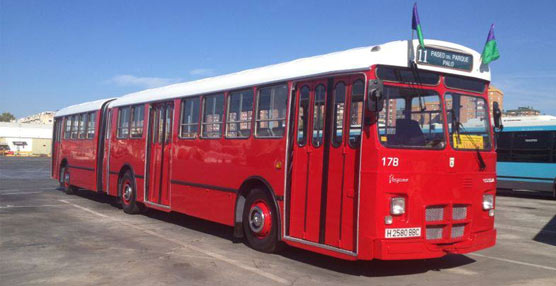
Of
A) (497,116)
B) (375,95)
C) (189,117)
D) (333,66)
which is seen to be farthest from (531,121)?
(375,95)

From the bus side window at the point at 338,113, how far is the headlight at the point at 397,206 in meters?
1.10

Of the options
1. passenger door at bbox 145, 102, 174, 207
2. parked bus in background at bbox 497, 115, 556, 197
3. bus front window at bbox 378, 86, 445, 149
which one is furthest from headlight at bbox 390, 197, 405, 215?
parked bus in background at bbox 497, 115, 556, 197

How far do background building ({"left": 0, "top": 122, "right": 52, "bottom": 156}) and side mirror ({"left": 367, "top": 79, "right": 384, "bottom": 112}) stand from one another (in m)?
93.0

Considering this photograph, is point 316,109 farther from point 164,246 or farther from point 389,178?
point 164,246

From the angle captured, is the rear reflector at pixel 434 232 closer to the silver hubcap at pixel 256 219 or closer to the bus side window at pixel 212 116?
the silver hubcap at pixel 256 219

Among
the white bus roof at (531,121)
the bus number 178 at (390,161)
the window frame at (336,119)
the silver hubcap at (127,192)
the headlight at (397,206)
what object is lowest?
the silver hubcap at (127,192)

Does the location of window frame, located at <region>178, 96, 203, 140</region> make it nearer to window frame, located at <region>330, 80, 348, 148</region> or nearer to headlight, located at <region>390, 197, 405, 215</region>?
window frame, located at <region>330, 80, 348, 148</region>

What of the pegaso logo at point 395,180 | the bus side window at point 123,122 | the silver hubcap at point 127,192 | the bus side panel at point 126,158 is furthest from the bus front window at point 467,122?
the bus side window at point 123,122

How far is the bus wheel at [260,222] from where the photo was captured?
339 inches

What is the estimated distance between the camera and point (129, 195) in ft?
44.9

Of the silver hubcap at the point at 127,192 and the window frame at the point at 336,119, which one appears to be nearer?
the window frame at the point at 336,119

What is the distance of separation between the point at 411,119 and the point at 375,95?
90 cm

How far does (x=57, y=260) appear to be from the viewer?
7828 millimetres

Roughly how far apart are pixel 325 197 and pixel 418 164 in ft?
4.46
